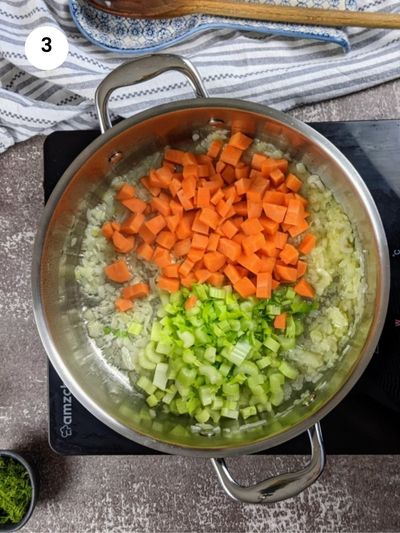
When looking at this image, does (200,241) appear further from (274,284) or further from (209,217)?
(274,284)

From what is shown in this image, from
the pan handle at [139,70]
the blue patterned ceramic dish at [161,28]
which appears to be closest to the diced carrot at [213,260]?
the pan handle at [139,70]

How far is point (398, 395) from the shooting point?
1.38 metres

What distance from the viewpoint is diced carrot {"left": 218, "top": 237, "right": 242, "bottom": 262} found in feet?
4.33

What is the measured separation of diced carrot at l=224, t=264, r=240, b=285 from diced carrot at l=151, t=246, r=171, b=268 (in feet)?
0.43

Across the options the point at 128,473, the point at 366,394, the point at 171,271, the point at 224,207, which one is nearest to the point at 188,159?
the point at 224,207

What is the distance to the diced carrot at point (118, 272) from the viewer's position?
1.38 m

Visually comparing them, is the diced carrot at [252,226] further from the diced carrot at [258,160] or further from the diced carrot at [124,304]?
the diced carrot at [124,304]

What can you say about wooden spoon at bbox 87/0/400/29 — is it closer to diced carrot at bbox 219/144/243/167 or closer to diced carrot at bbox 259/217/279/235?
diced carrot at bbox 219/144/243/167

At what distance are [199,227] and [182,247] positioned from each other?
60mm

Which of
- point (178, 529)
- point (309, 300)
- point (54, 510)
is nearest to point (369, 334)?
point (309, 300)

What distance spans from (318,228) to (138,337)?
46 centimetres

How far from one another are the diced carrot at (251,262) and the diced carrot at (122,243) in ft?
0.82

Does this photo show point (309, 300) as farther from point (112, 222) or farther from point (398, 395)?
point (112, 222)

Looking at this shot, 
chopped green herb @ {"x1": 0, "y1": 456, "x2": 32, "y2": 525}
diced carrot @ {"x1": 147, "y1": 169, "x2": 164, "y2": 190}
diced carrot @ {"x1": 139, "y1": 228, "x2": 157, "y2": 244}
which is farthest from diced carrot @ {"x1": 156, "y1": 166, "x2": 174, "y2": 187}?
chopped green herb @ {"x1": 0, "y1": 456, "x2": 32, "y2": 525}
